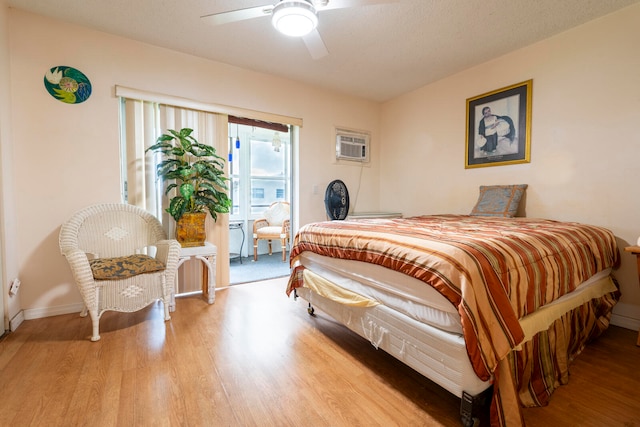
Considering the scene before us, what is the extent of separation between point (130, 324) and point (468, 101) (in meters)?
3.96

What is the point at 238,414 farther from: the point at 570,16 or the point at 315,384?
the point at 570,16

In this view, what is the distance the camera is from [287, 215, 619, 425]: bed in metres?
1.06

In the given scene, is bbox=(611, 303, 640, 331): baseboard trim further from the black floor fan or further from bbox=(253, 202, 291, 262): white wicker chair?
bbox=(253, 202, 291, 262): white wicker chair

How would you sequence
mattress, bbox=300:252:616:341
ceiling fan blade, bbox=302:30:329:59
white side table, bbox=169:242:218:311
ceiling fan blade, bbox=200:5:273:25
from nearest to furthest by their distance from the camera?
mattress, bbox=300:252:616:341 < ceiling fan blade, bbox=200:5:273:25 < ceiling fan blade, bbox=302:30:329:59 < white side table, bbox=169:242:218:311

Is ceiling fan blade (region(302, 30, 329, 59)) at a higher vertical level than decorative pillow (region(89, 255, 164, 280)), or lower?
higher

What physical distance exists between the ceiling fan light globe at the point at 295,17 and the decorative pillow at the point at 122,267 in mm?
1908

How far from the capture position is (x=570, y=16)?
2191 mm

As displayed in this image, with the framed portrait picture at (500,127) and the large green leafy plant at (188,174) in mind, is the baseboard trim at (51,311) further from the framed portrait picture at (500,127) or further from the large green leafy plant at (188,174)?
the framed portrait picture at (500,127)

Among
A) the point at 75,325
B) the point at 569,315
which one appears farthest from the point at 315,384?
the point at 75,325

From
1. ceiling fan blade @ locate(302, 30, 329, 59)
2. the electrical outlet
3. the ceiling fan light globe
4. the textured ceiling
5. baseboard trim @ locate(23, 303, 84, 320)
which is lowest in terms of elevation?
baseboard trim @ locate(23, 303, 84, 320)

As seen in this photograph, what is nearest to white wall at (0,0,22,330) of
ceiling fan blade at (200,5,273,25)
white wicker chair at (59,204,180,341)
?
white wicker chair at (59,204,180,341)

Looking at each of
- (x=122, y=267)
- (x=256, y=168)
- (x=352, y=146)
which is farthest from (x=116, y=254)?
(x=352, y=146)

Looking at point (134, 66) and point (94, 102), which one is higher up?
point (134, 66)

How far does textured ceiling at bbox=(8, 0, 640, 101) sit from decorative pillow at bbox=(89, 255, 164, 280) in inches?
76.6
